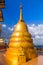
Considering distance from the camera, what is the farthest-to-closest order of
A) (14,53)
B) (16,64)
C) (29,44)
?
(29,44)
(14,53)
(16,64)

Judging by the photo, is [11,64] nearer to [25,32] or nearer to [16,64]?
[16,64]

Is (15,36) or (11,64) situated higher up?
(15,36)

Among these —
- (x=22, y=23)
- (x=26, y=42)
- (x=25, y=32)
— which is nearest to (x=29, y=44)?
(x=26, y=42)

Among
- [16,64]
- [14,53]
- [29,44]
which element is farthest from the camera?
[29,44]

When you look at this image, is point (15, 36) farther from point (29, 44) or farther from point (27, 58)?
point (27, 58)

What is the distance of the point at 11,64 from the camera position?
564 centimetres

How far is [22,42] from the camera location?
618 centimetres

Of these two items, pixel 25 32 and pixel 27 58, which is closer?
pixel 27 58

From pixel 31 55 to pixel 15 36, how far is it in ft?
3.52

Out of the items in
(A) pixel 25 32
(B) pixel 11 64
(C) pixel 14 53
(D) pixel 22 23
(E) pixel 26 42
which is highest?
(D) pixel 22 23

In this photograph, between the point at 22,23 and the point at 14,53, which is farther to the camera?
the point at 22,23

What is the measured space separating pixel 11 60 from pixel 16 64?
1.52 feet

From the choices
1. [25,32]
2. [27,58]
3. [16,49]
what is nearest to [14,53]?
[16,49]

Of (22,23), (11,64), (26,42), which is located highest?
(22,23)
